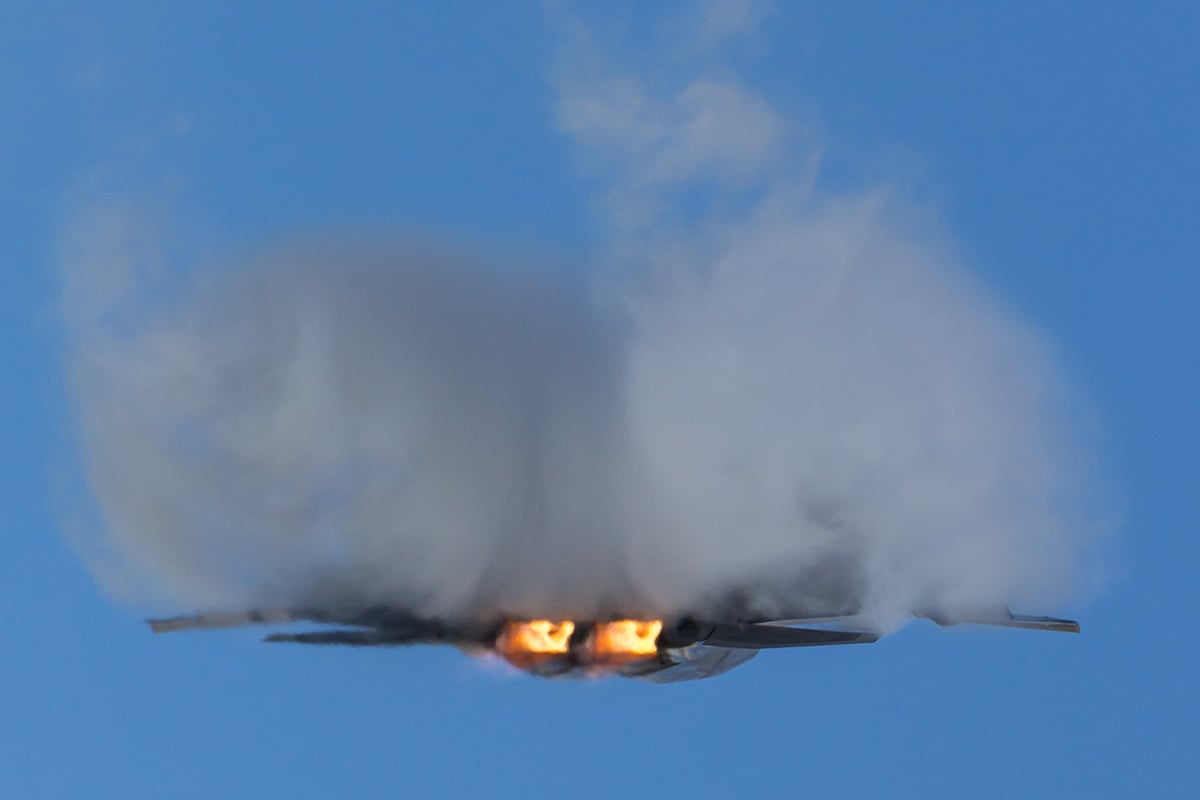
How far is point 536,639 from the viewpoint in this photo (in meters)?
42.0

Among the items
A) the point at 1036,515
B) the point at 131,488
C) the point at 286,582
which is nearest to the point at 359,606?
the point at 286,582

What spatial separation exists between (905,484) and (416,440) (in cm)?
1293

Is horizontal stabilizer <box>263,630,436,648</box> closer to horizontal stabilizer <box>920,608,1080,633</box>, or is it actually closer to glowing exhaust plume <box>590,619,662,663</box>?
glowing exhaust plume <box>590,619,662,663</box>

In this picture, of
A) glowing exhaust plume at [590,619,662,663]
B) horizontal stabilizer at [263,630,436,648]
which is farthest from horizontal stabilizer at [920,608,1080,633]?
horizontal stabilizer at [263,630,436,648]

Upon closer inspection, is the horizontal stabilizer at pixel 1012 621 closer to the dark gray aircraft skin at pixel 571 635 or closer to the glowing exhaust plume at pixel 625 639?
the dark gray aircraft skin at pixel 571 635

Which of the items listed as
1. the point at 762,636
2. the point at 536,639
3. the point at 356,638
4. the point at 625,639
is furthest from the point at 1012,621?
the point at 356,638

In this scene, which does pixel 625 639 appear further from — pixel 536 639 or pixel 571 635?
pixel 536 639

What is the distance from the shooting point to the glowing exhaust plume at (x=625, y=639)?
4175cm

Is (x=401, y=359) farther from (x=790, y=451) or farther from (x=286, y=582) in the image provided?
(x=790, y=451)

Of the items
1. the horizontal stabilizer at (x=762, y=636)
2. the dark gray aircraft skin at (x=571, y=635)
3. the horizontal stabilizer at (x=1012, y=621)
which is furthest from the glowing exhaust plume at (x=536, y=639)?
the horizontal stabilizer at (x=1012, y=621)

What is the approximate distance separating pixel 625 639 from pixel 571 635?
136cm

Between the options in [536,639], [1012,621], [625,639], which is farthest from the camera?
[1012,621]

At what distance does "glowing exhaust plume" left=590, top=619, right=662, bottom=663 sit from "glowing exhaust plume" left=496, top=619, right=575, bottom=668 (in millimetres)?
703

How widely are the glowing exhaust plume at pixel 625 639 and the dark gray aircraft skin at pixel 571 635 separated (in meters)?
0.17
